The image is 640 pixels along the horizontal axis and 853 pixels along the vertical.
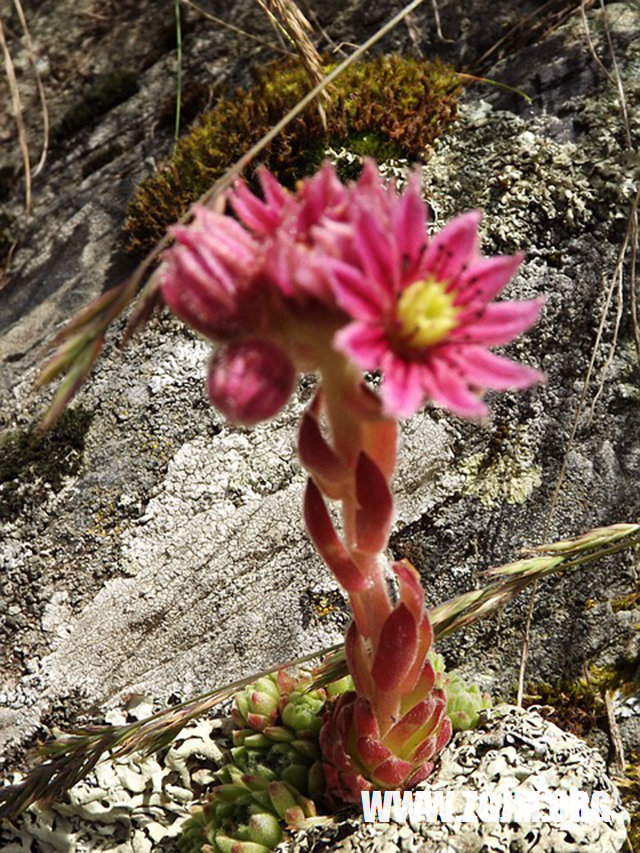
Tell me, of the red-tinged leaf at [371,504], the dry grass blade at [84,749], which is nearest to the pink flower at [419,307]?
the red-tinged leaf at [371,504]

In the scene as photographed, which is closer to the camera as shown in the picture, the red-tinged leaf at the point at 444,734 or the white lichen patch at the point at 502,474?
the red-tinged leaf at the point at 444,734

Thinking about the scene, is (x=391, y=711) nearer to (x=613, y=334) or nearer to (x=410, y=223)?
(x=410, y=223)

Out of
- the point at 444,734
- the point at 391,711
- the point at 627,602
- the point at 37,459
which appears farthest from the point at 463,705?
the point at 37,459

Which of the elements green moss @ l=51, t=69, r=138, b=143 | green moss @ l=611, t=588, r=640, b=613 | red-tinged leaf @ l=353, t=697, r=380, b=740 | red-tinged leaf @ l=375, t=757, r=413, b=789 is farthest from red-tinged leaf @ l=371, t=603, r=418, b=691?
green moss @ l=51, t=69, r=138, b=143

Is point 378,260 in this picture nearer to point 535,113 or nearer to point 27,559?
point 27,559

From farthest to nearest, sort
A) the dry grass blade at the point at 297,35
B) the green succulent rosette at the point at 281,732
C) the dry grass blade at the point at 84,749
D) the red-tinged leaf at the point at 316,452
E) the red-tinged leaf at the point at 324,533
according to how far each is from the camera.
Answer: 1. the dry grass blade at the point at 297,35
2. the green succulent rosette at the point at 281,732
3. the dry grass blade at the point at 84,749
4. the red-tinged leaf at the point at 324,533
5. the red-tinged leaf at the point at 316,452

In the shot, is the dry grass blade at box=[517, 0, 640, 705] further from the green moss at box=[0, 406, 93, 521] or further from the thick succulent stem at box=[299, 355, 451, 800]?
the green moss at box=[0, 406, 93, 521]

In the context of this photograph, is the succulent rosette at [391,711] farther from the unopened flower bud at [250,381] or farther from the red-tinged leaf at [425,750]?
the unopened flower bud at [250,381]
